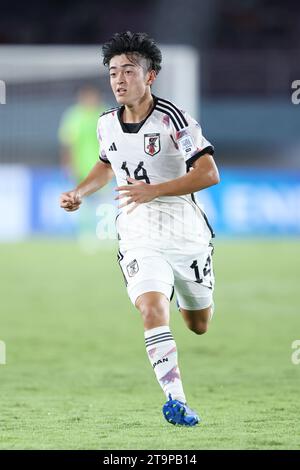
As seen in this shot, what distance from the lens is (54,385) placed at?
7.21 meters

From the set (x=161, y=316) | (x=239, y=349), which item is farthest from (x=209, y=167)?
(x=239, y=349)

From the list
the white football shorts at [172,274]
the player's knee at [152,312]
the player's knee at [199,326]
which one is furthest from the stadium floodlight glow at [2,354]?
the player's knee at [152,312]

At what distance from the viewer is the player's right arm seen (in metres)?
5.71

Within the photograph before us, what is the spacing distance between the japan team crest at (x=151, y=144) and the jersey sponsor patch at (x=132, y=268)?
593 millimetres

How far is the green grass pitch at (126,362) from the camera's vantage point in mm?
5164

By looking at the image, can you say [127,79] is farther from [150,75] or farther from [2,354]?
[2,354]

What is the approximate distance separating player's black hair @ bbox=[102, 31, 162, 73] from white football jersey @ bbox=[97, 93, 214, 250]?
267 mm

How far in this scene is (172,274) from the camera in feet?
18.7

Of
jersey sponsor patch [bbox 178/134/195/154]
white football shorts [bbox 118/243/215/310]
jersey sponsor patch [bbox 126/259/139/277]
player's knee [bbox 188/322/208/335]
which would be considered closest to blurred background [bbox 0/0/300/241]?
player's knee [bbox 188/322/208/335]

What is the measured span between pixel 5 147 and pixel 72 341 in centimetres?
1197

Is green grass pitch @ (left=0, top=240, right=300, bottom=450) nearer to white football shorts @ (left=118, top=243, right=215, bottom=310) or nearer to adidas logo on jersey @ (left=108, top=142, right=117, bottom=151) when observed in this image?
white football shorts @ (left=118, top=243, right=215, bottom=310)

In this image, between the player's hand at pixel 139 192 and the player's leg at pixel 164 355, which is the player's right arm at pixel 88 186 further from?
the player's leg at pixel 164 355

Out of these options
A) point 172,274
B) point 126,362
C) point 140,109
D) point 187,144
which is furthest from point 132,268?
point 126,362
